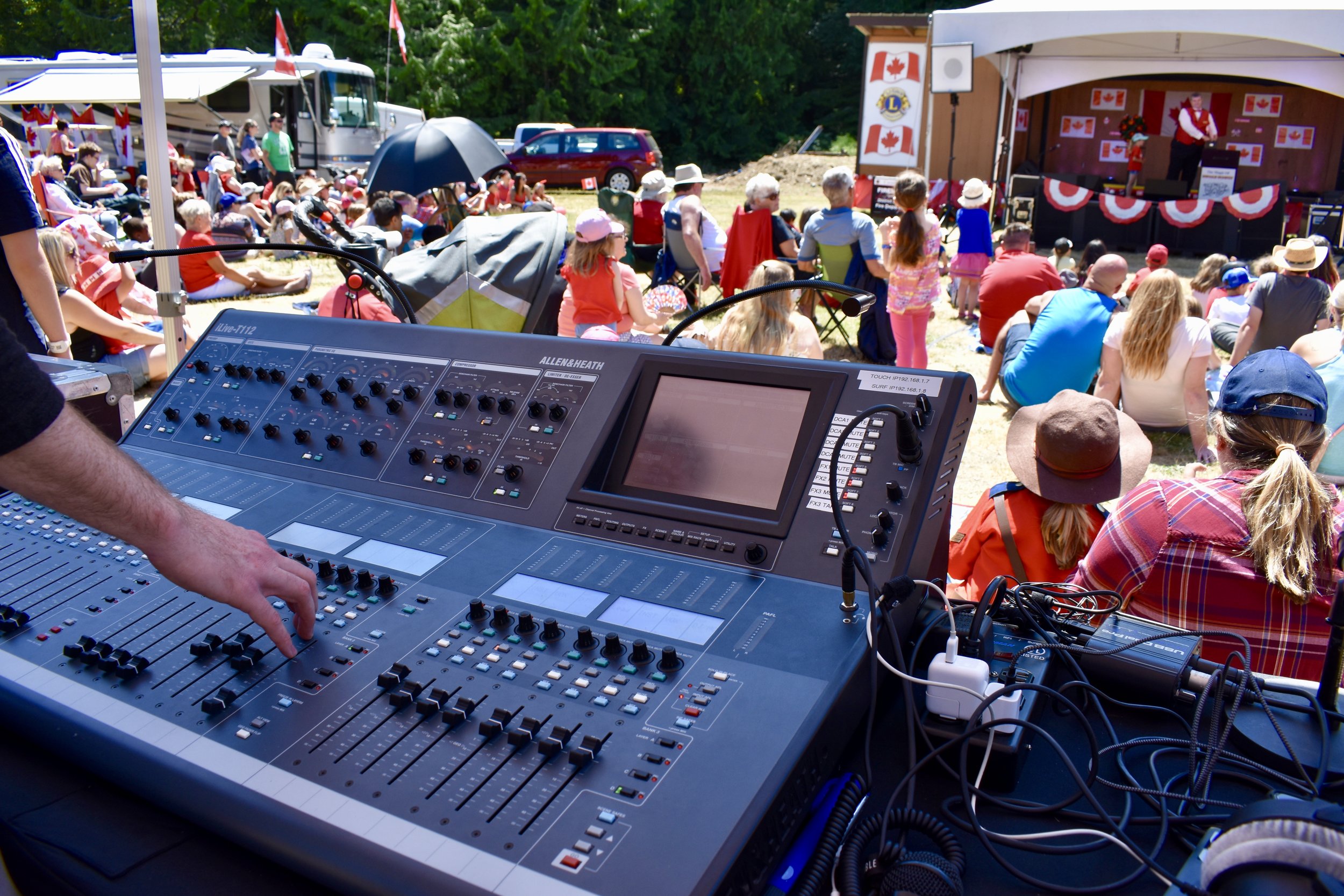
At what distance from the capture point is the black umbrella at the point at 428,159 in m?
8.19

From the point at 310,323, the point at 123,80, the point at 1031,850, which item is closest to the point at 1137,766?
the point at 1031,850

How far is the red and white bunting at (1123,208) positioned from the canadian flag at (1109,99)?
18.8 ft

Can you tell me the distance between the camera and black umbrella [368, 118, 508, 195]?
26.9ft

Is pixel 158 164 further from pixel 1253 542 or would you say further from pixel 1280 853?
pixel 1280 853

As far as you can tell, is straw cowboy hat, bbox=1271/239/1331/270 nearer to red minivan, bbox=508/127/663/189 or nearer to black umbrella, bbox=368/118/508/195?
black umbrella, bbox=368/118/508/195

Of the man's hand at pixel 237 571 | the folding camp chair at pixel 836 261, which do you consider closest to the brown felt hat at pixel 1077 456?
the man's hand at pixel 237 571

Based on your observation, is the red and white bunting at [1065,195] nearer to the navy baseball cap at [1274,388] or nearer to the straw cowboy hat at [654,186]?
the straw cowboy hat at [654,186]

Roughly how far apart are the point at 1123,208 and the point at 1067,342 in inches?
348

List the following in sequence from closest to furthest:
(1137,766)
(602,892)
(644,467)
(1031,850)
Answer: (602,892)
(1031,850)
(1137,766)
(644,467)

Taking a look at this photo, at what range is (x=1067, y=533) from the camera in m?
2.71

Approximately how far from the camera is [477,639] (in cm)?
117

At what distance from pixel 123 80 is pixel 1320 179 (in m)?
23.0

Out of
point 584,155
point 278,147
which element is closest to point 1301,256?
point 278,147

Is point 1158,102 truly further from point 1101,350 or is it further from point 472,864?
point 472,864
